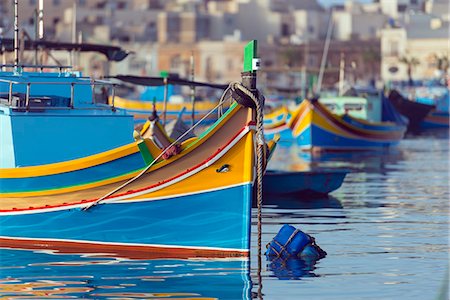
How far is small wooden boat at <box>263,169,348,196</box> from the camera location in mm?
32500

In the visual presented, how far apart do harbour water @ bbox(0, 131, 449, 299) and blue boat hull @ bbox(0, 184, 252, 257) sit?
10.4 inches

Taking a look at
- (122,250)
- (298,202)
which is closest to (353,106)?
(298,202)

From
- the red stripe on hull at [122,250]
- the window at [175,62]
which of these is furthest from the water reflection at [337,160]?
the window at [175,62]

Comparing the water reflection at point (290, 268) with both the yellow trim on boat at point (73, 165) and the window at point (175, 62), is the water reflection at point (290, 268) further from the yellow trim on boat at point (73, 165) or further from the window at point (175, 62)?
the window at point (175, 62)

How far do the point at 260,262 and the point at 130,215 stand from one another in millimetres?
1946

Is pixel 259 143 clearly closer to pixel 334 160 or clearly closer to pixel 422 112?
pixel 334 160

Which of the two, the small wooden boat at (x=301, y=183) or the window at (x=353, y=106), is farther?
the window at (x=353, y=106)

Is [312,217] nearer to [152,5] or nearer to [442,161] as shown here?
[442,161]

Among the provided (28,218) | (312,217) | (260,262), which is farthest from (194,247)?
(312,217)

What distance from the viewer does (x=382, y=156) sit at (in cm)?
5206

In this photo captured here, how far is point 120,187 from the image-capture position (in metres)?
22.0

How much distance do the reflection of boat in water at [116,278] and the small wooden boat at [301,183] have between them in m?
10.4

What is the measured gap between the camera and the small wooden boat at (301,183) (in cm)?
3250

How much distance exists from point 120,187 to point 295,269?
272cm
